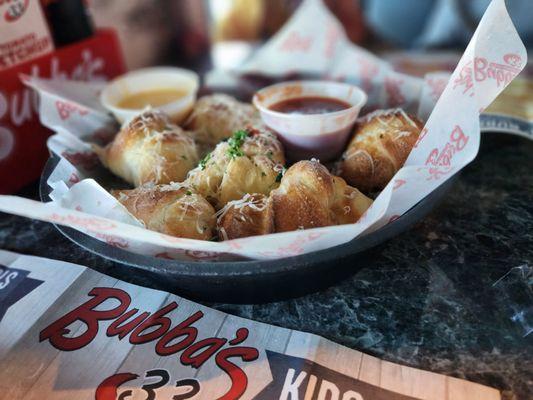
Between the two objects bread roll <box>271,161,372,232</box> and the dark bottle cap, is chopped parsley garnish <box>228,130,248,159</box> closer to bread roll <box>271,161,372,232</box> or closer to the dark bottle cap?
bread roll <box>271,161,372,232</box>

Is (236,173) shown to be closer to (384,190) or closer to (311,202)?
(311,202)

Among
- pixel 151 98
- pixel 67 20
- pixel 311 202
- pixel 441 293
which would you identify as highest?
pixel 67 20

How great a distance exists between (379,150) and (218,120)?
561mm

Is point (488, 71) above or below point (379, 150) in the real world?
above

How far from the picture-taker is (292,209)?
1011mm

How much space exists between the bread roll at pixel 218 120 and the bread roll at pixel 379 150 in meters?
0.35

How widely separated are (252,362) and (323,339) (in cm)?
16

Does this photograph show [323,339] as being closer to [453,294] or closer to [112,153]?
[453,294]

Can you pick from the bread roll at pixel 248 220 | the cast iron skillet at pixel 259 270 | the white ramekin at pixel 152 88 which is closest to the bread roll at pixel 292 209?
the bread roll at pixel 248 220

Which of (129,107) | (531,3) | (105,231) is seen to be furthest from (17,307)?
(531,3)

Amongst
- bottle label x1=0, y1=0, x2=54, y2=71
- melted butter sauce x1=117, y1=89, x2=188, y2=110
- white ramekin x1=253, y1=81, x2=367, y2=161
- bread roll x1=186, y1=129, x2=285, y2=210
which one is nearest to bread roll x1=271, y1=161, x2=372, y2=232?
bread roll x1=186, y1=129, x2=285, y2=210

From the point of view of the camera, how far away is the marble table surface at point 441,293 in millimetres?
895

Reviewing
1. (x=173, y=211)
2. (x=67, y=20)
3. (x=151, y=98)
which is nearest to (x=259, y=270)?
(x=173, y=211)

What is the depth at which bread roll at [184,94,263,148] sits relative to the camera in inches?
58.5
